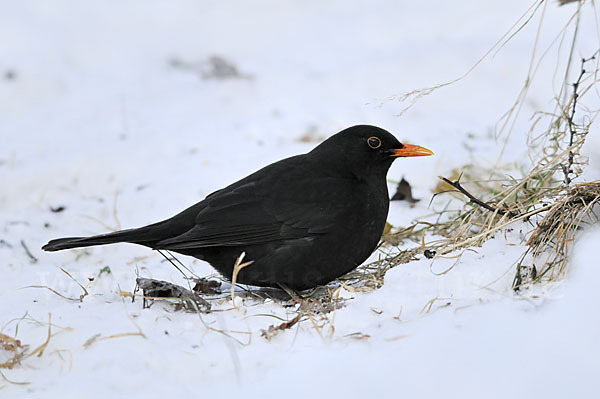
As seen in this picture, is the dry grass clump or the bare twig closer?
the dry grass clump

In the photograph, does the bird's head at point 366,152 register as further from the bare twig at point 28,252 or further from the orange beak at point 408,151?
the bare twig at point 28,252

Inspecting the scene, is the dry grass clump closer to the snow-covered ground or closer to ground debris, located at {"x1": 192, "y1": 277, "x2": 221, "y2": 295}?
the snow-covered ground

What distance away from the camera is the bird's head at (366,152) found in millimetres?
3539

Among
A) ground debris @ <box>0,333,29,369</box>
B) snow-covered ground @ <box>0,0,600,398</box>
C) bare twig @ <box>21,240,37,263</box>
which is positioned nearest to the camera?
snow-covered ground @ <box>0,0,600,398</box>

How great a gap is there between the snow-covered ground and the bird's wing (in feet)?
1.13

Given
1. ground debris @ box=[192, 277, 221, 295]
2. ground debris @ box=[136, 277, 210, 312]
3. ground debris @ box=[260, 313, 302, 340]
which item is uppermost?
ground debris @ box=[136, 277, 210, 312]

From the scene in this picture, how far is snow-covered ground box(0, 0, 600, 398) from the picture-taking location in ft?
6.83

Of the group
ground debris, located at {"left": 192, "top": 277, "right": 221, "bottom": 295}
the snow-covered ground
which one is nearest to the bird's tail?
the snow-covered ground

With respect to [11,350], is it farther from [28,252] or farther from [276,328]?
[28,252]

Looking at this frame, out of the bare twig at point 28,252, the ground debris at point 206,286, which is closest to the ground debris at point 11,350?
the ground debris at point 206,286

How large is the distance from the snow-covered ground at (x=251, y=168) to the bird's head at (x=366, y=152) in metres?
0.54

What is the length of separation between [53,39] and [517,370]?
626 cm

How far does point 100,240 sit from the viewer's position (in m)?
3.29

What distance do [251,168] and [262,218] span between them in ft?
6.56
